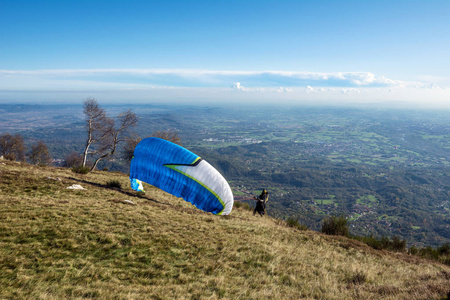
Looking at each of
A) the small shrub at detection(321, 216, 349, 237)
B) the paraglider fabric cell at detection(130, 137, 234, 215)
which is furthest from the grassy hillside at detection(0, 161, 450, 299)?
the small shrub at detection(321, 216, 349, 237)

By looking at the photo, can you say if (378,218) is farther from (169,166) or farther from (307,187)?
(169,166)

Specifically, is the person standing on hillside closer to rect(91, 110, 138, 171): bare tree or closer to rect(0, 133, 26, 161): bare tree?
rect(91, 110, 138, 171): bare tree

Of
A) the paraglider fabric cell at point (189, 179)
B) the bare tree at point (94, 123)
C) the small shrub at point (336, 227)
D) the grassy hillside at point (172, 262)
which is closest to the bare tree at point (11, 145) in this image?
the bare tree at point (94, 123)

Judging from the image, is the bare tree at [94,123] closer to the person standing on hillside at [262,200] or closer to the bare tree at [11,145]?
the person standing on hillside at [262,200]

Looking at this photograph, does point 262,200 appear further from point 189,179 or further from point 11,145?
point 11,145

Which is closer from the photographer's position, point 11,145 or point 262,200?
point 262,200

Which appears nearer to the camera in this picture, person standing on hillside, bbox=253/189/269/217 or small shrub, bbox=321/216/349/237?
small shrub, bbox=321/216/349/237

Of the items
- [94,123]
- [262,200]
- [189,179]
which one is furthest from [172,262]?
[94,123]
